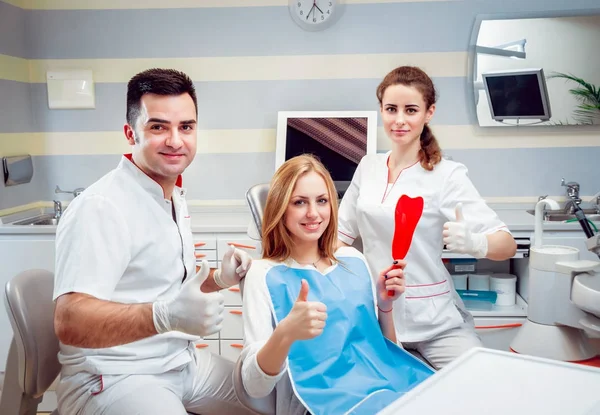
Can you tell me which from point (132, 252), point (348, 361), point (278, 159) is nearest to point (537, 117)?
point (278, 159)

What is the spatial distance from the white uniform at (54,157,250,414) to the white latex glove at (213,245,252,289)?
13 cm

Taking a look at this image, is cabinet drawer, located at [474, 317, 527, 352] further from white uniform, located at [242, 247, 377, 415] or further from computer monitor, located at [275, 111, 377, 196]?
white uniform, located at [242, 247, 377, 415]

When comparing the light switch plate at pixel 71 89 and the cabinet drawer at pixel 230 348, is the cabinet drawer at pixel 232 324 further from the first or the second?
the light switch plate at pixel 71 89

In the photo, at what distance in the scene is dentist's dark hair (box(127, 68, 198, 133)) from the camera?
1.72m

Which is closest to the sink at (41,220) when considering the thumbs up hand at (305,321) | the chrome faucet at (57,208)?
the chrome faucet at (57,208)

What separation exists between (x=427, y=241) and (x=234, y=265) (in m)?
0.71

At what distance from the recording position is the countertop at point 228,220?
3.04 metres

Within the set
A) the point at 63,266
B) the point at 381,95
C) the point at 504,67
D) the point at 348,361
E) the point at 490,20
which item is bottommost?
the point at 348,361

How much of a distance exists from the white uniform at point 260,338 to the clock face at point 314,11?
202cm

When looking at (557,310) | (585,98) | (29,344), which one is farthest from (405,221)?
(585,98)

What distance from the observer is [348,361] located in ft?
5.65

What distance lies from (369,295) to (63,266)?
2.92 feet

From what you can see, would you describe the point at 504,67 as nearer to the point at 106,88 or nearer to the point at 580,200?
the point at 580,200

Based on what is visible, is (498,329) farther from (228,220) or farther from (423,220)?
(228,220)
